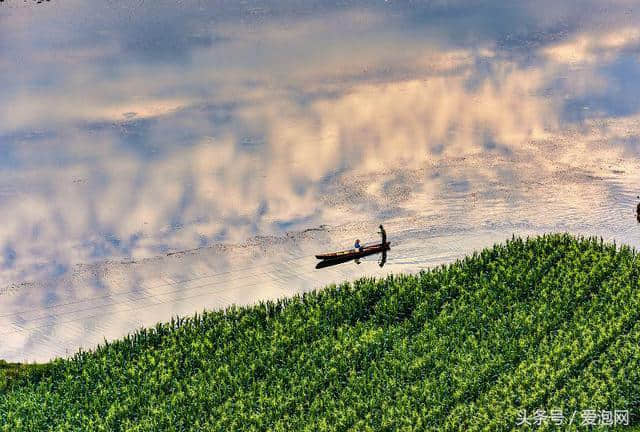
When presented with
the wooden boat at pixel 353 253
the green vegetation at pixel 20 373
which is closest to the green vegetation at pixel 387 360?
the green vegetation at pixel 20 373

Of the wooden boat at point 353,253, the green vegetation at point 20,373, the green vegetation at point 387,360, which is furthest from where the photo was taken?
the wooden boat at point 353,253

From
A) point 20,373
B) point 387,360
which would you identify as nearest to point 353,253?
point 387,360

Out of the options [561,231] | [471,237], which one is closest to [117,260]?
[471,237]

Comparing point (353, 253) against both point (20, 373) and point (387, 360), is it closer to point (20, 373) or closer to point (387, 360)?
point (387, 360)

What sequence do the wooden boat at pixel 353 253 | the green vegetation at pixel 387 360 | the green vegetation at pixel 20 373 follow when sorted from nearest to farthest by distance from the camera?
the green vegetation at pixel 387 360 → the green vegetation at pixel 20 373 → the wooden boat at pixel 353 253

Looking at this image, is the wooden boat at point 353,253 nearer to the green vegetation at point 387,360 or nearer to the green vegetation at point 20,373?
the green vegetation at point 387,360

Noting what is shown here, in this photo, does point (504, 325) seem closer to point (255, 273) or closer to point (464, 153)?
point (255, 273)

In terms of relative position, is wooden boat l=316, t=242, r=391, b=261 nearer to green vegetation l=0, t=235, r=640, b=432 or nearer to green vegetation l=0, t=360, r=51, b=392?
green vegetation l=0, t=235, r=640, b=432
